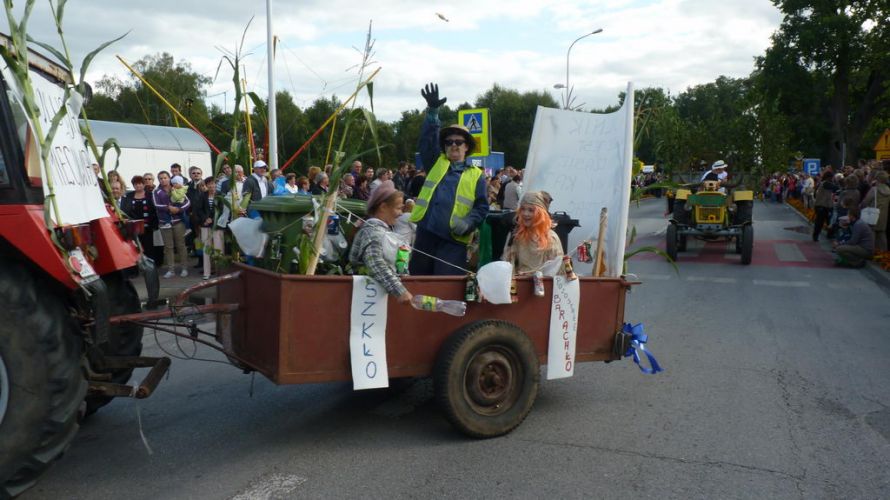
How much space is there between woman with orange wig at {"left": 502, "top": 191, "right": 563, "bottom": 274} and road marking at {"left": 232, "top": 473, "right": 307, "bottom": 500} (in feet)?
6.74

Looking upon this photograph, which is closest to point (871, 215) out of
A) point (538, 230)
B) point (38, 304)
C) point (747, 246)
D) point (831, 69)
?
point (747, 246)

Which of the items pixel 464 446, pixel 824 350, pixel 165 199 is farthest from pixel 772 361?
pixel 165 199

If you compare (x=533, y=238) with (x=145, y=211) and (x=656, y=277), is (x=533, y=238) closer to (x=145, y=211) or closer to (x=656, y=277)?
(x=656, y=277)

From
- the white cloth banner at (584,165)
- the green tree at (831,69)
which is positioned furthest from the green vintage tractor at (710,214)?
the green tree at (831,69)

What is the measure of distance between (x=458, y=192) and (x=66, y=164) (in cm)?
250

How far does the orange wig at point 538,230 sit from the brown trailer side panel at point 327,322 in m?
0.42

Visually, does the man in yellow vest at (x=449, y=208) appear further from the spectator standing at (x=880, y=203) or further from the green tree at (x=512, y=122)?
the green tree at (x=512, y=122)

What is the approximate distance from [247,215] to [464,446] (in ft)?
7.07

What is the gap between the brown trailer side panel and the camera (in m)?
3.85

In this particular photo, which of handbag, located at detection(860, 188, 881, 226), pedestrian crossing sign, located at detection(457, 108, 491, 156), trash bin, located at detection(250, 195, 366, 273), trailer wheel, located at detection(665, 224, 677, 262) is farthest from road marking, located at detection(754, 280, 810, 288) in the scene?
trash bin, located at detection(250, 195, 366, 273)

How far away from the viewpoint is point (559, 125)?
245 inches

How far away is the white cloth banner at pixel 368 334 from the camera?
402 centimetres

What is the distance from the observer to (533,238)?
5.06 metres

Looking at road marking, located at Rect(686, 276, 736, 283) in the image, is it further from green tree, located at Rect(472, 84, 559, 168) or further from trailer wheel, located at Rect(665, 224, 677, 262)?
green tree, located at Rect(472, 84, 559, 168)
